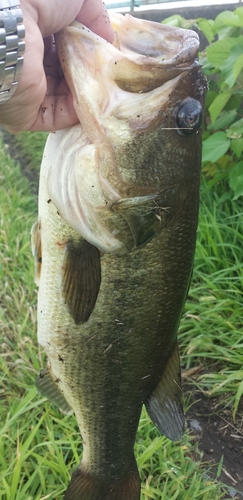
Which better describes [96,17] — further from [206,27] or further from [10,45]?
[206,27]

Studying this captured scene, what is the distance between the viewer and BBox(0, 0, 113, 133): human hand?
125cm

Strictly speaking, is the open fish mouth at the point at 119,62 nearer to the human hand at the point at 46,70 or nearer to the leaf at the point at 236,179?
the human hand at the point at 46,70

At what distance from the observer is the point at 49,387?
1.85 metres

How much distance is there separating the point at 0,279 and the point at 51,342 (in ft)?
5.36

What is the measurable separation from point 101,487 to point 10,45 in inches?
58.7

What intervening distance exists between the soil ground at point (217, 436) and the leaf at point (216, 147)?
129cm

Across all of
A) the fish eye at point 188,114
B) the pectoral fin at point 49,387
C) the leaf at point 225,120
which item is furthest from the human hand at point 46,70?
the leaf at point 225,120

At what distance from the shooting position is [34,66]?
49.9 inches

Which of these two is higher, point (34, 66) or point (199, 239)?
point (34, 66)

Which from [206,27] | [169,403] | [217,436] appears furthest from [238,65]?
[217,436]

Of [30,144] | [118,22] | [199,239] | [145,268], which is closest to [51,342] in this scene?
[145,268]

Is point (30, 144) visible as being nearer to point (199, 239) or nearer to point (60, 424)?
point (199, 239)

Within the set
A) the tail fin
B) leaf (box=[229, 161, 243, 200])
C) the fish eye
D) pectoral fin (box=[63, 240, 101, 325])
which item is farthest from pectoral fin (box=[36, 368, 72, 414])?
leaf (box=[229, 161, 243, 200])

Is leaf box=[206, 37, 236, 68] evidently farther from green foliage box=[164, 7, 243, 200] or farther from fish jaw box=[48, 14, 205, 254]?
fish jaw box=[48, 14, 205, 254]
